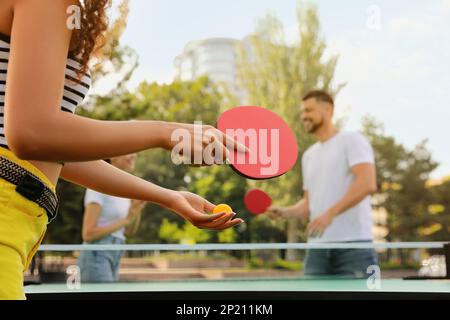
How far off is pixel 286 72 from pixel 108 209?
1774 centimetres

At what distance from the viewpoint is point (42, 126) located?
0.98 metres

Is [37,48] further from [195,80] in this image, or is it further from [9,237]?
[195,80]

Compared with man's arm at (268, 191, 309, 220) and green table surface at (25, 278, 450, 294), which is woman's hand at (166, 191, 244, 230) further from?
man's arm at (268, 191, 309, 220)

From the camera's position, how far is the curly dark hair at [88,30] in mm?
1128

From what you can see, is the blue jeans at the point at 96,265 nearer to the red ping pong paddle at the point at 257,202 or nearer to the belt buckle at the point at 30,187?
the red ping pong paddle at the point at 257,202

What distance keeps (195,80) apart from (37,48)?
21390 mm

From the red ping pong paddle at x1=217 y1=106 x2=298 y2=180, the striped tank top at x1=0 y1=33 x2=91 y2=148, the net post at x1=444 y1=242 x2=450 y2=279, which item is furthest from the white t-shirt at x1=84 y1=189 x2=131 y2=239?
the striped tank top at x1=0 y1=33 x2=91 y2=148

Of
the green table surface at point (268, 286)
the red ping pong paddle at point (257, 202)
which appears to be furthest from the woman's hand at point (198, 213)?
the red ping pong paddle at point (257, 202)

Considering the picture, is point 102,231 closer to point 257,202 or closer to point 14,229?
point 257,202

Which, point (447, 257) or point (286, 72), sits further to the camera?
point (286, 72)

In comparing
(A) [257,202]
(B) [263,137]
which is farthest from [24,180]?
(A) [257,202]

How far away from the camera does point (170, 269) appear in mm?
21219

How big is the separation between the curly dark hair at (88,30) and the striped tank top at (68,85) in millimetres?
16

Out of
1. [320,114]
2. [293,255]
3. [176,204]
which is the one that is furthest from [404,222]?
[176,204]
